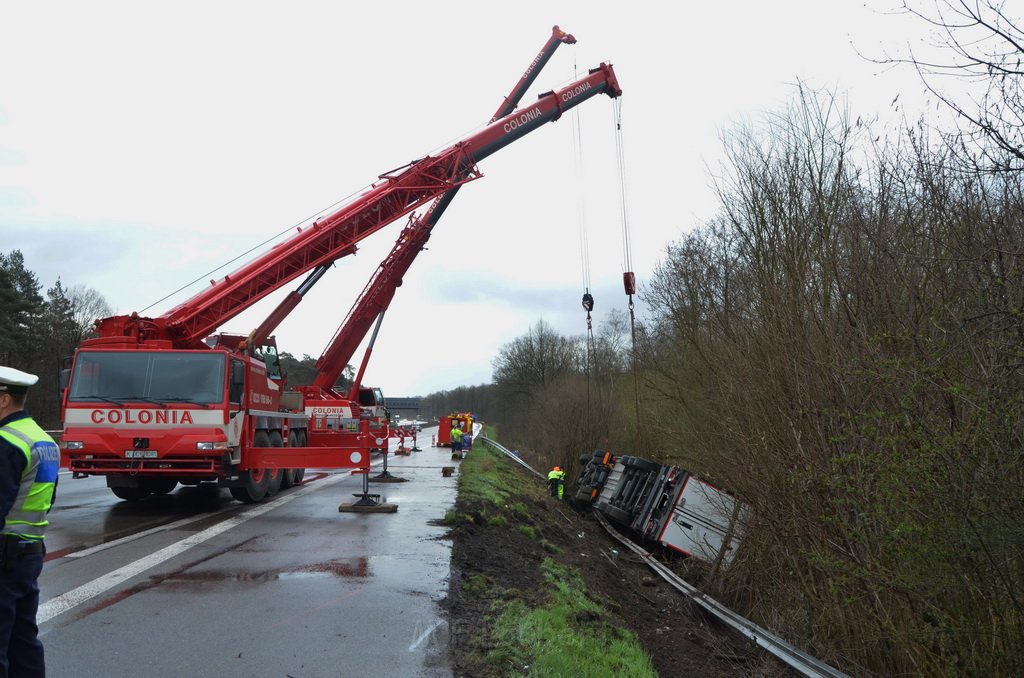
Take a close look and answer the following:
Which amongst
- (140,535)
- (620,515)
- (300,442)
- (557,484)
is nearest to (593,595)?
(140,535)

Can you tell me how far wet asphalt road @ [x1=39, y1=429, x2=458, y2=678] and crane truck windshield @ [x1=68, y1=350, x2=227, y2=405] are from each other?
1.71 metres

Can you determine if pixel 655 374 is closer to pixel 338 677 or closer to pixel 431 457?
pixel 431 457

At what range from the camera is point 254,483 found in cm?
1301

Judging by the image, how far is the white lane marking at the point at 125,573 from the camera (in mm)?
6172

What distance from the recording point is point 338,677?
16.1 ft

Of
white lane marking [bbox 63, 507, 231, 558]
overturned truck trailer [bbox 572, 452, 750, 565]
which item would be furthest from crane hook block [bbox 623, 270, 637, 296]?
white lane marking [bbox 63, 507, 231, 558]

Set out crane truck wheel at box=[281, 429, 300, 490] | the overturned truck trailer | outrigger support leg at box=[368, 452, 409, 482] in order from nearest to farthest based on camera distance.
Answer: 1. the overturned truck trailer
2. crane truck wheel at box=[281, 429, 300, 490]
3. outrigger support leg at box=[368, 452, 409, 482]

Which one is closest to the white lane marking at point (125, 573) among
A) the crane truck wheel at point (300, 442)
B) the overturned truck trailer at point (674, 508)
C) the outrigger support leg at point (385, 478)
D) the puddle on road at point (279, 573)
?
the puddle on road at point (279, 573)

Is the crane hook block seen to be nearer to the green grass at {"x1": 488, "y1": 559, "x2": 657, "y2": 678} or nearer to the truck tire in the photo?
the truck tire

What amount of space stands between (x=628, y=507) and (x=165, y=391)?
328 inches

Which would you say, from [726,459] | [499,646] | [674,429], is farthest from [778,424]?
[674,429]

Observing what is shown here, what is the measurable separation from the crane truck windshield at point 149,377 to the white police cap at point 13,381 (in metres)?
7.96

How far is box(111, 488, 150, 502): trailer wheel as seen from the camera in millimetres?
13203

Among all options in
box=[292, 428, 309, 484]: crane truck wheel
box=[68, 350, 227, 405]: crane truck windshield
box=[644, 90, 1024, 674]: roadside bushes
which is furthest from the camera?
box=[292, 428, 309, 484]: crane truck wheel
